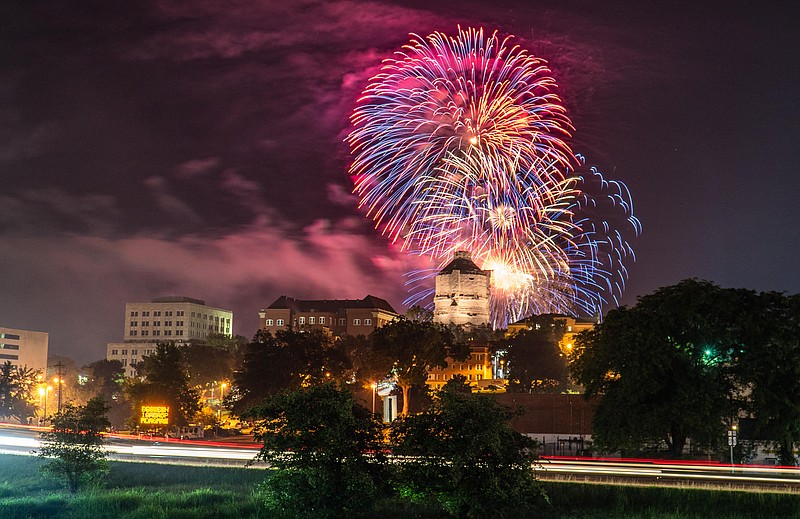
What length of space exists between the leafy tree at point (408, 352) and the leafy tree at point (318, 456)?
66.2 metres

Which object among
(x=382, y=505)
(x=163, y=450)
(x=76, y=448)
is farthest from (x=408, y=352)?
(x=382, y=505)

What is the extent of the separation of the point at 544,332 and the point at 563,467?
413 feet

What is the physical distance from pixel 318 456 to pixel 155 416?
5211cm

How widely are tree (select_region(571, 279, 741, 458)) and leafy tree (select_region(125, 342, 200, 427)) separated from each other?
165ft

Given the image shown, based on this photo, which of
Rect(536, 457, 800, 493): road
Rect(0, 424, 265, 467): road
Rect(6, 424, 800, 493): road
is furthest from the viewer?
Rect(0, 424, 265, 467): road

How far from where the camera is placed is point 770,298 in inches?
2375

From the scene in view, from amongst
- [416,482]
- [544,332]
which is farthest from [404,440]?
A: [544,332]

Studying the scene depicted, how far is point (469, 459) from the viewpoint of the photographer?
29344mm

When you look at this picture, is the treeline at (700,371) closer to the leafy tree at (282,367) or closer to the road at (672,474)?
the road at (672,474)

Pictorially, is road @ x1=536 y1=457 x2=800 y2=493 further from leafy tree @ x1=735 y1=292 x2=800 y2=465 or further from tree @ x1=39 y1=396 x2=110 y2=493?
tree @ x1=39 y1=396 x2=110 y2=493

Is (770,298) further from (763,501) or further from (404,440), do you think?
(404,440)

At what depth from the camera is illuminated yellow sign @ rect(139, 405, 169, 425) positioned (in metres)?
77.4

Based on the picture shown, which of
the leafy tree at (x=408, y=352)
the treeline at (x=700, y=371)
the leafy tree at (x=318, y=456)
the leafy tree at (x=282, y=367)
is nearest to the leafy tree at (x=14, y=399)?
the leafy tree at (x=282, y=367)

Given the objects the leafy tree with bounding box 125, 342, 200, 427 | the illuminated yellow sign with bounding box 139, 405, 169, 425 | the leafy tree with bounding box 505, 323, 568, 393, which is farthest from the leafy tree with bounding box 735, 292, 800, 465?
the leafy tree with bounding box 505, 323, 568, 393
